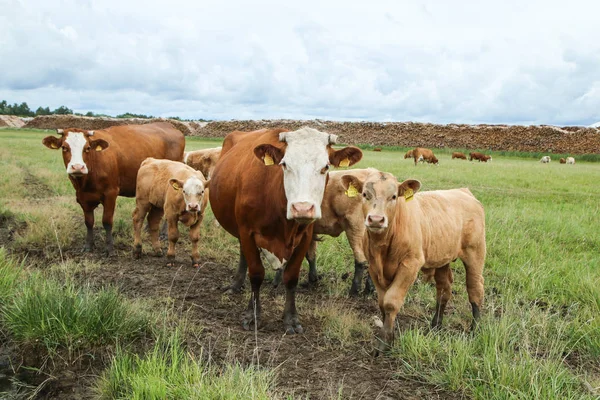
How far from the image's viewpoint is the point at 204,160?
12.4 meters

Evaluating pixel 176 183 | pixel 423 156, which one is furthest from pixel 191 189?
pixel 423 156

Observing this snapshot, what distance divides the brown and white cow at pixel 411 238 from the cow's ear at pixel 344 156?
29cm

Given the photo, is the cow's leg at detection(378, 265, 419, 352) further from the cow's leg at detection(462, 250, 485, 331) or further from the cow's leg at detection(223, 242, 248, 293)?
the cow's leg at detection(223, 242, 248, 293)

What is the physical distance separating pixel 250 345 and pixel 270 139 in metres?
2.20

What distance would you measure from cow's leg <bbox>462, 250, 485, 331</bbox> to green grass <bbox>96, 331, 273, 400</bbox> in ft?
8.02

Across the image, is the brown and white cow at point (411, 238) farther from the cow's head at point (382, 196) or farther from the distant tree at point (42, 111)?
the distant tree at point (42, 111)

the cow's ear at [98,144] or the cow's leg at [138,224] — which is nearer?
the cow's leg at [138,224]

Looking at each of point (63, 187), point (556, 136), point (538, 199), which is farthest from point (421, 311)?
point (556, 136)

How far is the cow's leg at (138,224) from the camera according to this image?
25.2ft

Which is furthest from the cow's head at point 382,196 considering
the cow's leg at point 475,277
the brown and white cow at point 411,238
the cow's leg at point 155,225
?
the cow's leg at point 155,225

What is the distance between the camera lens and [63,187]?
515 inches

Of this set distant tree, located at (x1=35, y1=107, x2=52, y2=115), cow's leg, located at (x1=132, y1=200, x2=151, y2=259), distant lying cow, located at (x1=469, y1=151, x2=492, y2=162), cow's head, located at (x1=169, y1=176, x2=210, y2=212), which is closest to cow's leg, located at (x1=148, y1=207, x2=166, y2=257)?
cow's leg, located at (x1=132, y1=200, x2=151, y2=259)

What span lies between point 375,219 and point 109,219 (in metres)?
5.43

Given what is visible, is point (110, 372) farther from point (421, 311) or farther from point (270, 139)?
point (421, 311)
